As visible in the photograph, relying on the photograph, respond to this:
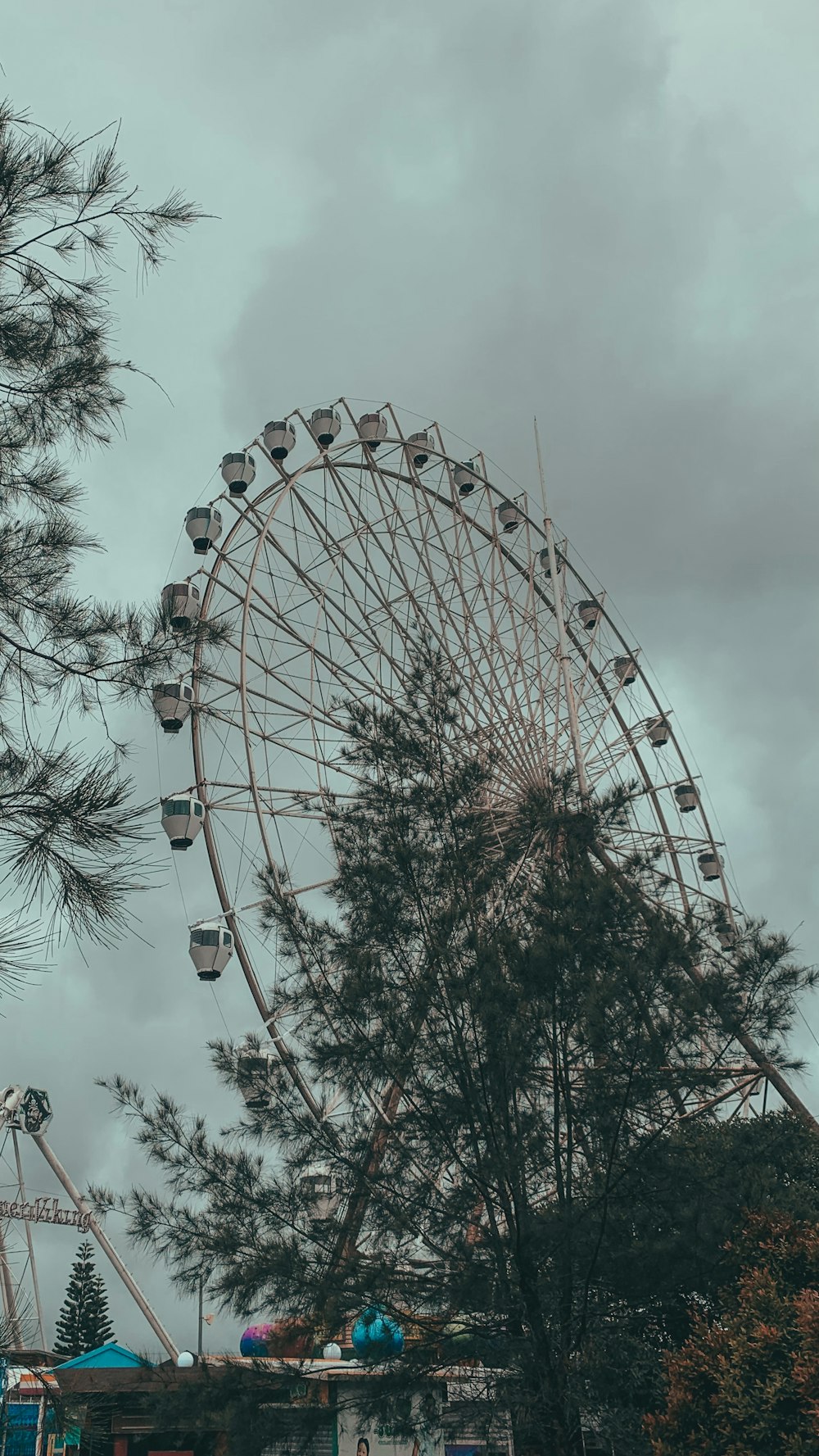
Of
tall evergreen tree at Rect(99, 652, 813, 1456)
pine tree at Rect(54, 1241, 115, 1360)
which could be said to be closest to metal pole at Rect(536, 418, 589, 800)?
tall evergreen tree at Rect(99, 652, 813, 1456)

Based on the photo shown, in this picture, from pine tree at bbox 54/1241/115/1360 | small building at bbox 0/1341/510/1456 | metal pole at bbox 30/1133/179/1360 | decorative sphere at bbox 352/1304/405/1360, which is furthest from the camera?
pine tree at bbox 54/1241/115/1360

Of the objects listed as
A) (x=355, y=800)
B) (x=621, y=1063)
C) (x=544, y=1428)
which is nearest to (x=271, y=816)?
(x=355, y=800)

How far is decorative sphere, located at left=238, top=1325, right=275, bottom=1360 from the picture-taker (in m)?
11.7

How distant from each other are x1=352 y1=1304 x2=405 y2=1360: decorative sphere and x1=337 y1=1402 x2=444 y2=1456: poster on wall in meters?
0.46

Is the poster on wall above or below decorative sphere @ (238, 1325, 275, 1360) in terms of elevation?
below

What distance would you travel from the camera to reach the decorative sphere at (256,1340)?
11.7m

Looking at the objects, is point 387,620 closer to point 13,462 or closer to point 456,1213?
point 456,1213

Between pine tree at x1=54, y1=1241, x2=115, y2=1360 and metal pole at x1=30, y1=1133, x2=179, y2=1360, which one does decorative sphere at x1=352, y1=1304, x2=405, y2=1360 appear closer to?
metal pole at x1=30, y1=1133, x2=179, y2=1360

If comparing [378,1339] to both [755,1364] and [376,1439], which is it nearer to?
[376,1439]

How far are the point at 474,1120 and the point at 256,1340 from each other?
4.10 m

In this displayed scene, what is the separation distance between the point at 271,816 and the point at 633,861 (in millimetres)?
6068

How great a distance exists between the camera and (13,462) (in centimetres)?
597

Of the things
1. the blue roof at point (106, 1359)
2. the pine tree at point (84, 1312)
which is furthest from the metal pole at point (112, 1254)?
the pine tree at point (84, 1312)

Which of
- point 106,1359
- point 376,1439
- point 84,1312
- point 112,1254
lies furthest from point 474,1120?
point 84,1312
